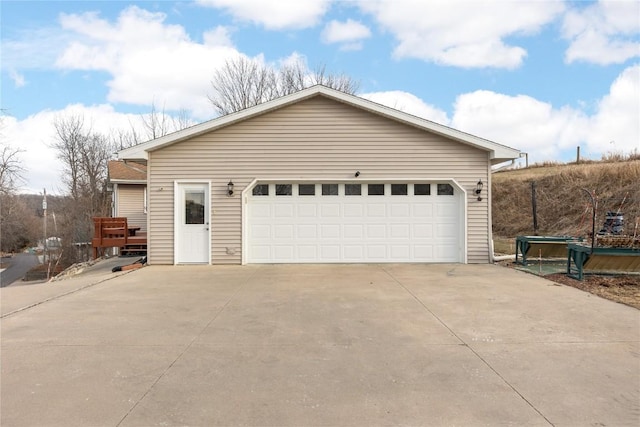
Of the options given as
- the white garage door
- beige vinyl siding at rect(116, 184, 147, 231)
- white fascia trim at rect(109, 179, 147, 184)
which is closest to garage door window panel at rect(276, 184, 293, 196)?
the white garage door

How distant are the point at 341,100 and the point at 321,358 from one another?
7.93m

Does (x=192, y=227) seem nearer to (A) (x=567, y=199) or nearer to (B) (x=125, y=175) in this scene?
(B) (x=125, y=175)

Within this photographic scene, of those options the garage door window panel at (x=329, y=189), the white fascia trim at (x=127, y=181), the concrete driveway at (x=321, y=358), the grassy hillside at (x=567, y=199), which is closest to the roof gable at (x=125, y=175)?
the white fascia trim at (x=127, y=181)

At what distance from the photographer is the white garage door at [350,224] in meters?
10.9

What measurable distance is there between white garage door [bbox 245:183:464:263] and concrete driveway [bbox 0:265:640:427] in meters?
3.52

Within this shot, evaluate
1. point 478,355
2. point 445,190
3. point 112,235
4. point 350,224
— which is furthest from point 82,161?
point 478,355

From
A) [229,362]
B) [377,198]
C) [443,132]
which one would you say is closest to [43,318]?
[229,362]

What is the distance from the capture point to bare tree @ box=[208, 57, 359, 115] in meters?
23.7

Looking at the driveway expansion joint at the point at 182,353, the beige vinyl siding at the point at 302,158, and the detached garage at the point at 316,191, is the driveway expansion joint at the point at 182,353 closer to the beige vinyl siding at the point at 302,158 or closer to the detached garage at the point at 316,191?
the detached garage at the point at 316,191

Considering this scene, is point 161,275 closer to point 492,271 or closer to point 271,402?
point 271,402

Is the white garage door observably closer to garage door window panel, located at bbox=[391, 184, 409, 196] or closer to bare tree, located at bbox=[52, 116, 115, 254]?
garage door window panel, located at bbox=[391, 184, 409, 196]

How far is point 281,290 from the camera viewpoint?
7.39 m

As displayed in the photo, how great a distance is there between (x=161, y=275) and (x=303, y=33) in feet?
31.5

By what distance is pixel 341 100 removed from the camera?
34.8 feet
